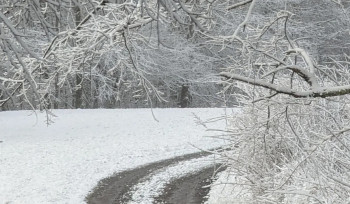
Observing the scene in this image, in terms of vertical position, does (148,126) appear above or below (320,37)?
below

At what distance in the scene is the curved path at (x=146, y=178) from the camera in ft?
36.0

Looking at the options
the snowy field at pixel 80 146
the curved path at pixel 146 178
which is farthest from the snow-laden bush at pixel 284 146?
the curved path at pixel 146 178

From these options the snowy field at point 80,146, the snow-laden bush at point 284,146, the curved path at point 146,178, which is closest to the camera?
the snow-laden bush at point 284,146

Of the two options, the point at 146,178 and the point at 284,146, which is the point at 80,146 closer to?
the point at 146,178

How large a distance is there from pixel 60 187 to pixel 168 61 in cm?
1526

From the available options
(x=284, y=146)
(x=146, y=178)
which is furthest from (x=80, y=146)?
(x=284, y=146)

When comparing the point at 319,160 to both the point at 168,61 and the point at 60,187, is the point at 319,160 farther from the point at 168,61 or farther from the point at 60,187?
the point at 168,61

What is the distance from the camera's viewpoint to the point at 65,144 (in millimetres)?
17125

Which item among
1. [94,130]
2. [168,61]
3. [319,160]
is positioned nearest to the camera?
[319,160]

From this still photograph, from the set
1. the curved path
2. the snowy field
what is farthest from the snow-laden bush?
the curved path

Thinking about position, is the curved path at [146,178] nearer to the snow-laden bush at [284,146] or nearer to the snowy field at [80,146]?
the snowy field at [80,146]

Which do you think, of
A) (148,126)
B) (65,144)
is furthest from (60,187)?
(148,126)

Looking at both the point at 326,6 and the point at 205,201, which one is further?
A: the point at 326,6

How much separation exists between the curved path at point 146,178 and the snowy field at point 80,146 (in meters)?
0.33
